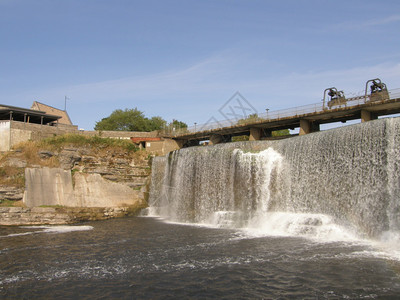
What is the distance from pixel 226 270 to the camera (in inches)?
541

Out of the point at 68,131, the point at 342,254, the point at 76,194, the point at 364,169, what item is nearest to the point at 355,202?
the point at 364,169

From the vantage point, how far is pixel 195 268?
46.2ft

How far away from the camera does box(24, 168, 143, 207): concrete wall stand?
1254 inches

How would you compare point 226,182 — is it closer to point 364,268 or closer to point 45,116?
point 364,268

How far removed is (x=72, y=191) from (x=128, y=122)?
34.7m

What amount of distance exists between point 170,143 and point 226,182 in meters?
15.8

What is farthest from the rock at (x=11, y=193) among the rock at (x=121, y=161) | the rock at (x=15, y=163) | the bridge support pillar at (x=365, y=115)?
the bridge support pillar at (x=365, y=115)

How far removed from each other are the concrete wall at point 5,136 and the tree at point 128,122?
29.3 metres

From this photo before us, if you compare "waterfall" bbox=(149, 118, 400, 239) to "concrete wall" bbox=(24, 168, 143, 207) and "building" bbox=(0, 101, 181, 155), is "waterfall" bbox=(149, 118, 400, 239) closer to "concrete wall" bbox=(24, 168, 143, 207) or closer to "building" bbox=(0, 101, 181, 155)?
"concrete wall" bbox=(24, 168, 143, 207)

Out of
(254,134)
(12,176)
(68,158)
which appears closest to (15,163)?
(12,176)

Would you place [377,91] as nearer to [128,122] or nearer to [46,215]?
[46,215]

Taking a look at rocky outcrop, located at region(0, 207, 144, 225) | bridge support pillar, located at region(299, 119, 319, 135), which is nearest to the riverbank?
rocky outcrop, located at region(0, 207, 144, 225)

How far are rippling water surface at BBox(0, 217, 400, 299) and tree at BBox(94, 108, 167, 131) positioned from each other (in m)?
46.9

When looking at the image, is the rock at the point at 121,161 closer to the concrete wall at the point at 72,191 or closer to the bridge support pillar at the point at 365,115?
the concrete wall at the point at 72,191
